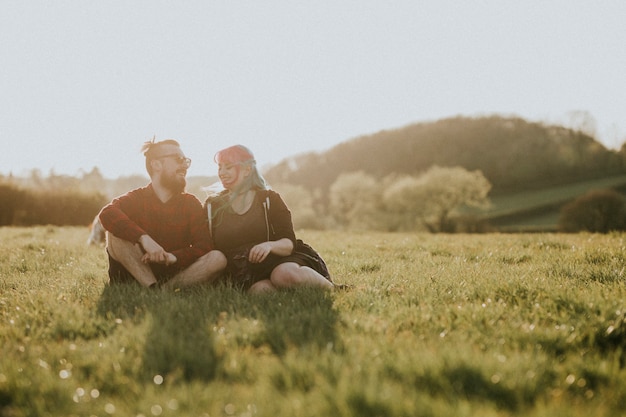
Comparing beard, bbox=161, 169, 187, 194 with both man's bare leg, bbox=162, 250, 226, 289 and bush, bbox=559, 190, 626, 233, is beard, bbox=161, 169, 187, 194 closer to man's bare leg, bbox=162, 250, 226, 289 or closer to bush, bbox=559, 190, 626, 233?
man's bare leg, bbox=162, 250, 226, 289

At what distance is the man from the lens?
18.4ft

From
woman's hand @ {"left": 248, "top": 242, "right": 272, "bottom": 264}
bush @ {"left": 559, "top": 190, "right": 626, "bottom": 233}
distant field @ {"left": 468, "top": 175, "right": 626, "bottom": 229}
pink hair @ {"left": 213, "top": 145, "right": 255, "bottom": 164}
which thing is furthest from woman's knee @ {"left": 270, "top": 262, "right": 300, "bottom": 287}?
distant field @ {"left": 468, "top": 175, "right": 626, "bottom": 229}

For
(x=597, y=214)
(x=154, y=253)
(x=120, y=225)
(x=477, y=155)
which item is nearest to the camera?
(x=154, y=253)

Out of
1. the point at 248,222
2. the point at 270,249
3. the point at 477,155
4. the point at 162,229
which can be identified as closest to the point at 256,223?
the point at 248,222

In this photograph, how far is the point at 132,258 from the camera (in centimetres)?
563

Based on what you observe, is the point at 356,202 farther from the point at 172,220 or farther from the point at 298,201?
the point at 172,220

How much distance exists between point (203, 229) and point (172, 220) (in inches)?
17.2

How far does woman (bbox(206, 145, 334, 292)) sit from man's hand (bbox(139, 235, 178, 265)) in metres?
0.76

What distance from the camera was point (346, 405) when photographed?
8.03 feet

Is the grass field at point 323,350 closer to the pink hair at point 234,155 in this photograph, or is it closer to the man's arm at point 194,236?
the man's arm at point 194,236

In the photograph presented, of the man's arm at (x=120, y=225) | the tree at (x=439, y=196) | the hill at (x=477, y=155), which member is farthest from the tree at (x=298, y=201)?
the man's arm at (x=120, y=225)

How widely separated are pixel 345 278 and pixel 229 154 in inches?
97.0

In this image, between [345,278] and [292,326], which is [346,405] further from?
[345,278]

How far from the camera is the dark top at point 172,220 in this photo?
5.90 metres
